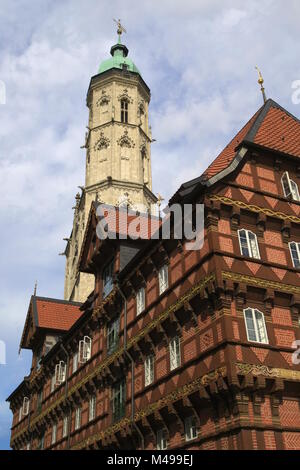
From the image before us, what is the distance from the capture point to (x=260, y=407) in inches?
530

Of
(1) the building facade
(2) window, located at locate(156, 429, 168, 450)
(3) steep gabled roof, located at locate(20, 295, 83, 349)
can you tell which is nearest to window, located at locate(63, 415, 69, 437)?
(1) the building facade

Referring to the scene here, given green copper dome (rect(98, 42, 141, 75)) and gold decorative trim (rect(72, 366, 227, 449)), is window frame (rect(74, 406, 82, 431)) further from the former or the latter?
green copper dome (rect(98, 42, 141, 75))

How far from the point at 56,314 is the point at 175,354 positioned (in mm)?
20253

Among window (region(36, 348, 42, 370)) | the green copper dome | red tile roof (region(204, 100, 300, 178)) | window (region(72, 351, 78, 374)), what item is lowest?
window (region(72, 351, 78, 374))

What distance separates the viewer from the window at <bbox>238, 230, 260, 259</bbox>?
53.4 feet

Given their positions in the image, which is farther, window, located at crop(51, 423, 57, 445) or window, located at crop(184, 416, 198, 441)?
window, located at crop(51, 423, 57, 445)

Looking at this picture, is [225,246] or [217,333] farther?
[225,246]

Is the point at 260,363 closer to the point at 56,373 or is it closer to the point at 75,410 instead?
the point at 75,410

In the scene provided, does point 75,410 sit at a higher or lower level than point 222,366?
higher

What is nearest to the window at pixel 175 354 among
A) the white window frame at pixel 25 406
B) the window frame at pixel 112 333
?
the window frame at pixel 112 333

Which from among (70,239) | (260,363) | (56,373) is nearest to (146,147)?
(70,239)

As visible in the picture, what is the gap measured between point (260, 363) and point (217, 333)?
4.66ft

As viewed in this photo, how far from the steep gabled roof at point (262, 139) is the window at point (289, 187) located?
0.91 metres

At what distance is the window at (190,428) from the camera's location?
15.1 metres
